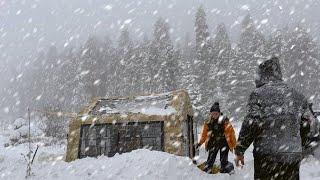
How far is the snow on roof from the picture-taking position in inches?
452

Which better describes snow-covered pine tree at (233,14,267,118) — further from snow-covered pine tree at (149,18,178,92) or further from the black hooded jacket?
the black hooded jacket

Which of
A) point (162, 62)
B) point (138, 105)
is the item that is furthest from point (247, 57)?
point (138, 105)

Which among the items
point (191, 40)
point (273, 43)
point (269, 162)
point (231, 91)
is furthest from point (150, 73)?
point (269, 162)

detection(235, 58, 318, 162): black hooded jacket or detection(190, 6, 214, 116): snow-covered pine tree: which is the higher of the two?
detection(190, 6, 214, 116): snow-covered pine tree

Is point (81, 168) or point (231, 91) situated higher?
point (231, 91)

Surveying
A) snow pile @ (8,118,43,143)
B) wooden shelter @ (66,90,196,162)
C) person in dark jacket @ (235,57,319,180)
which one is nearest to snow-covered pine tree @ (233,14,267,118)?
snow pile @ (8,118,43,143)

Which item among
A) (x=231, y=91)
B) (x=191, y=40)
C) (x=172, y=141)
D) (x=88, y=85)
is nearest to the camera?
(x=172, y=141)

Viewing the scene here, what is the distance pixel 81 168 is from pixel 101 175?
28.9 inches

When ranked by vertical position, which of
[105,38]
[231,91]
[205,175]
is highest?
A: [105,38]

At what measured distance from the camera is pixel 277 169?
14.7 feet

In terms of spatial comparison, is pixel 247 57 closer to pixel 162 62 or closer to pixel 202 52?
pixel 202 52

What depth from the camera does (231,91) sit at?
44.9 metres

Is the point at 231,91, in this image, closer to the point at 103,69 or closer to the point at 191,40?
the point at 103,69

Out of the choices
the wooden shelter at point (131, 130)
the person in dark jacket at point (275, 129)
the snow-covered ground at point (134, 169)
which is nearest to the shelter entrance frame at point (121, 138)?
the wooden shelter at point (131, 130)
